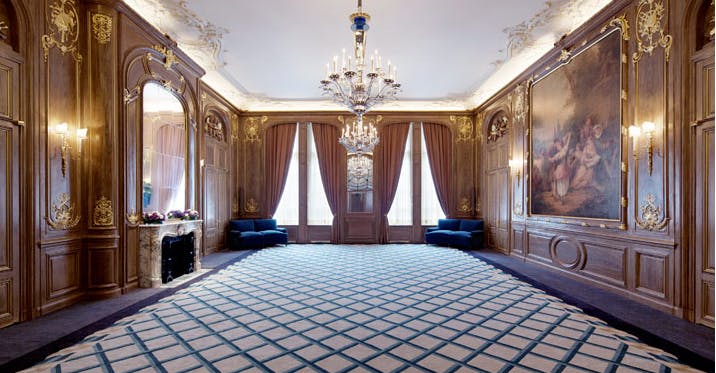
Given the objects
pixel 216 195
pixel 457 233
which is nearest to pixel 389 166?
pixel 457 233

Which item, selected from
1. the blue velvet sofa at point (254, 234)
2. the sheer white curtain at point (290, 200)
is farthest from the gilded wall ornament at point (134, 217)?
the sheer white curtain at point (290, 200)

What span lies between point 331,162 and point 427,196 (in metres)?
2.85

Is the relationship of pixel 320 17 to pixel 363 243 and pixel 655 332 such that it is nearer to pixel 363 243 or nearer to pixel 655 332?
pixel 655 332

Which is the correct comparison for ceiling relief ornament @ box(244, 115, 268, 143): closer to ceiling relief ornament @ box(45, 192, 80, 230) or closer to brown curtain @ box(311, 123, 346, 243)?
brown curtain @ box(311, 123, 346, 243)

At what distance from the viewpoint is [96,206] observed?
4.40 meters

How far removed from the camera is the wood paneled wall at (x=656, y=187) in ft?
11.9

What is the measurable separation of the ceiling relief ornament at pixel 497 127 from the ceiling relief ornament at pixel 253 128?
598 cm

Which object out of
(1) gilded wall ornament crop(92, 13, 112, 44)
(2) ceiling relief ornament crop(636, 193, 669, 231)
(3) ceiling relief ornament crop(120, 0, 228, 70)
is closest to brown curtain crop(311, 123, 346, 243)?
(3) ceiling relief ornament crop(120, 0, 228, 70)

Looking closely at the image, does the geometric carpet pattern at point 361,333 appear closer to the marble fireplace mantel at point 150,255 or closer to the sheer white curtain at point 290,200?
the marble fireplace mantel at point 150,255

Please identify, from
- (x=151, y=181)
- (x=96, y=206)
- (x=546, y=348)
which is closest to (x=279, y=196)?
(x=151, y=181)

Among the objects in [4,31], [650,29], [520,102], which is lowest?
[4,31]

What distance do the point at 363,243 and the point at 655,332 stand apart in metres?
7.01

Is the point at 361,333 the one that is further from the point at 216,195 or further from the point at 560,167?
the point at 216,195

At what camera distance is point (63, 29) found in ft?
13.4
